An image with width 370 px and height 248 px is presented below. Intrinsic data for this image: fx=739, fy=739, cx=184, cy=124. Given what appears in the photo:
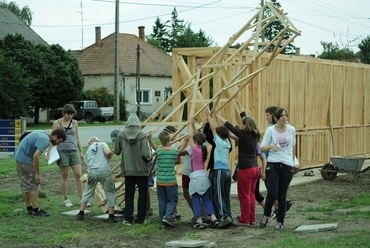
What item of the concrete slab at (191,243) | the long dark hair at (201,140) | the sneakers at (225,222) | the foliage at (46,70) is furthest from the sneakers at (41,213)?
the foliage at (46,70)

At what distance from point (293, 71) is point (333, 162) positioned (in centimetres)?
296

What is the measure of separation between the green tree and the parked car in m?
8.34

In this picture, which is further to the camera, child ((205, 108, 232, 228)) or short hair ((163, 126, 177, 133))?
short hair ((163, 126, 177, 133))

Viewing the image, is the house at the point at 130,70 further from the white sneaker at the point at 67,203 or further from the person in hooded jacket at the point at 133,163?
the person in hooded jacket at the point at 133,163

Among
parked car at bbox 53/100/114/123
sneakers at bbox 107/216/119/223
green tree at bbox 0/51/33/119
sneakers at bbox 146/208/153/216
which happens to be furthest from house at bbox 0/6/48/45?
sneakers at bbox 107/216/119/223

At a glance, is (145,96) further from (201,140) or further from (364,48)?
(201,140)

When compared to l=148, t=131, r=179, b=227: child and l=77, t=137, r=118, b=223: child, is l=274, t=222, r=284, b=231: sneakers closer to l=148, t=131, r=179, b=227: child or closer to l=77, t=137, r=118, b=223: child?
l=148, t=131, r=179, b=227: child

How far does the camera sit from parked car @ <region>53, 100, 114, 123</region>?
54.2 meters

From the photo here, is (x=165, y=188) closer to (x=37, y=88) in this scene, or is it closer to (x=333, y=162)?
→ (x=333, y=162)

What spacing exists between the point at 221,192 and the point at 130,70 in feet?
178

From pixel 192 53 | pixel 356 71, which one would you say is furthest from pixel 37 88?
pixel 192 53

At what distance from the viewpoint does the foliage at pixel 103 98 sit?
193ft

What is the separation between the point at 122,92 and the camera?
63594 mm

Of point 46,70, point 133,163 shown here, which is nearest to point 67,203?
point 133,163
